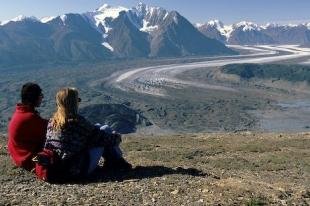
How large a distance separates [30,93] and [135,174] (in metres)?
2.82

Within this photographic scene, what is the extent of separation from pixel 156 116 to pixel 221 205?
84162 mm

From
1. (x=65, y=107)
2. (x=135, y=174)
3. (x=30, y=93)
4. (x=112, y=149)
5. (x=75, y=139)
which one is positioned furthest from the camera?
(x=135, y=174)

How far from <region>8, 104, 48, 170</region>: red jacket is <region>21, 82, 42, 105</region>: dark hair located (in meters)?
0.14

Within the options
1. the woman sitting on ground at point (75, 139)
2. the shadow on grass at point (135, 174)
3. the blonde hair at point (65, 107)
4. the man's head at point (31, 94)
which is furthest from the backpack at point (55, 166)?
the man's head at point (31, 94)

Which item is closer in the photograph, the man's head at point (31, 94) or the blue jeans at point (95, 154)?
the man's head at point (31, 94)

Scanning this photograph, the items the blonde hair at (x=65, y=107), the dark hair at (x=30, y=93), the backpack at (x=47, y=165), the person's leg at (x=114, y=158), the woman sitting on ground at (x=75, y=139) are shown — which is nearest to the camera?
the blonde hair at (x=65, y=107)

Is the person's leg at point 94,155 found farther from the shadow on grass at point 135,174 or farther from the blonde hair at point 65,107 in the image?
the blonde hair at point 65,107

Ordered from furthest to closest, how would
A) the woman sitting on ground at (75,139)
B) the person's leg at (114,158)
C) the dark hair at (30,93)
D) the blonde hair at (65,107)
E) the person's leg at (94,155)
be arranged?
1. the person's leg at (114,158)
2. the person's leg at (94,155)
3. the dark hair at (30,93)
4. the woman sitting on ground at (75,139)
5. the blonde hair at (65,107)

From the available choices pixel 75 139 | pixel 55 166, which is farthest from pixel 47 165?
pixel 75 139

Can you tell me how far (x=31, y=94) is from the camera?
1107 cm

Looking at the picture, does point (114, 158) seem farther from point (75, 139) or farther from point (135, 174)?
point (75, 139)

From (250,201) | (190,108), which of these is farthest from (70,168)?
(190,108)

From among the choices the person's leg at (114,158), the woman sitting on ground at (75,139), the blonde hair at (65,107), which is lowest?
the person's leg at (114,158)

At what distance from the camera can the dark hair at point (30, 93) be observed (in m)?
11.0
